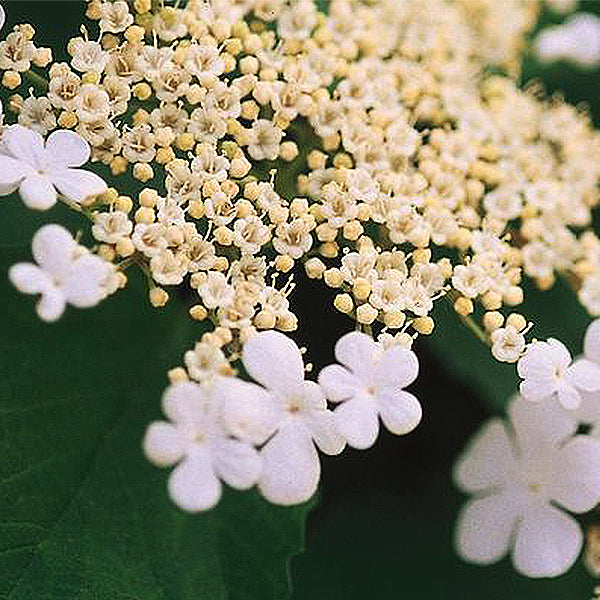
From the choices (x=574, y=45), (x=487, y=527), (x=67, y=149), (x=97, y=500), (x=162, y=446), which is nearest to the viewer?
(x=162, y=446)

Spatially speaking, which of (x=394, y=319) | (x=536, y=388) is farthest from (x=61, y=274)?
(x=536, y=388)

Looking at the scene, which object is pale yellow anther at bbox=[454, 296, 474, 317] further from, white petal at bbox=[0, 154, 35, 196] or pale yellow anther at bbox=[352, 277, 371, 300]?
white petal at bbox=[0, 154, 35, 196]

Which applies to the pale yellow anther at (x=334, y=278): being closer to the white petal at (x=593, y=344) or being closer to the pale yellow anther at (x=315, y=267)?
the pale yellow anther at (x=315, y=267)

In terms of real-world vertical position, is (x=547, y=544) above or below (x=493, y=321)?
below

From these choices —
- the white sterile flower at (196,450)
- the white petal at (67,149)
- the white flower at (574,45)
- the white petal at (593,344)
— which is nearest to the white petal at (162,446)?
the white sterile flower at (196,450)

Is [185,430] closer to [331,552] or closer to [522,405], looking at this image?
[522,405]

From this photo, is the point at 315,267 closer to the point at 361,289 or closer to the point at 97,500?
the point at 361,289
